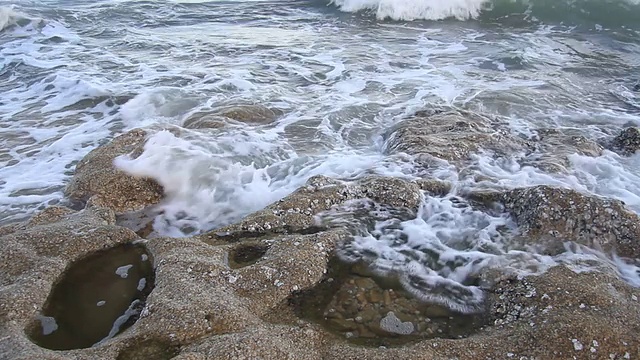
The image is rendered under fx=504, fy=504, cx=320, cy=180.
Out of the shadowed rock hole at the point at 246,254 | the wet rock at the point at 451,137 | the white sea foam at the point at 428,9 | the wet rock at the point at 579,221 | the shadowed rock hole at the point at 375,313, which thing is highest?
the white sea foam at the point at 428,9

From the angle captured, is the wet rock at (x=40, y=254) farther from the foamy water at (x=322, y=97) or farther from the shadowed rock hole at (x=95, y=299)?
the foamy water at (x=322, y=97)

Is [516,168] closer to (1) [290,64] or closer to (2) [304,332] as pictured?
(2) [304,332]

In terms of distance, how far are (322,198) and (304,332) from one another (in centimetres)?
205

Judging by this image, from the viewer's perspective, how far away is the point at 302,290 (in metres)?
4.14

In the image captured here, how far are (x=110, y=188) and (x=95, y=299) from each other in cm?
221

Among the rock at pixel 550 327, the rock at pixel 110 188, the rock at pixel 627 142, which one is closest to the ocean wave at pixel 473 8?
the rock at pixel 627 142

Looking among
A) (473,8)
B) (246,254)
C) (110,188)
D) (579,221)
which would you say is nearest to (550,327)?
(579,221)

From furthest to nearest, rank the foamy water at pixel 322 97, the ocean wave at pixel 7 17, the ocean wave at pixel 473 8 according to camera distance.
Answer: the ocean wave at pixel 473 8, the ocean wave at pixel 7 17, the foamy water at pixel 322 97

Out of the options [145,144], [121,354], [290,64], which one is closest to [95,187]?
[145,144]

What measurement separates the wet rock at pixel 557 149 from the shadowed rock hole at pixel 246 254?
12.4 feet

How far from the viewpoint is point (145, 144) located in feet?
22.4

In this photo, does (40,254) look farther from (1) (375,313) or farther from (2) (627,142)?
(2) (627,142)

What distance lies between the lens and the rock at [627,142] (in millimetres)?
6949

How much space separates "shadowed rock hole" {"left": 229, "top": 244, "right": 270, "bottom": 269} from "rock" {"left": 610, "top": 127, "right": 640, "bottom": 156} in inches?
209
